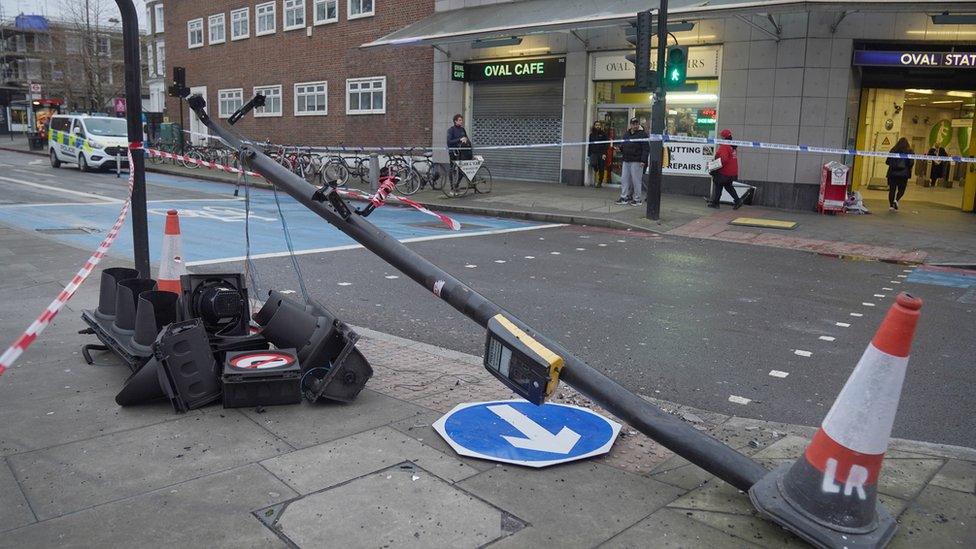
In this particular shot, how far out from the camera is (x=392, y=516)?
11.0ft

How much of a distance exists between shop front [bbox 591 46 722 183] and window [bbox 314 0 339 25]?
11.9 m

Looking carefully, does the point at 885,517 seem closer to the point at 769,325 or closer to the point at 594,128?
the point at 769,325

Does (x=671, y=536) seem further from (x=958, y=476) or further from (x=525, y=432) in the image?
(x=958, y=476)

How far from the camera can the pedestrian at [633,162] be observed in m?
17.2

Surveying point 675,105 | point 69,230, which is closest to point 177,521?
point 69,230

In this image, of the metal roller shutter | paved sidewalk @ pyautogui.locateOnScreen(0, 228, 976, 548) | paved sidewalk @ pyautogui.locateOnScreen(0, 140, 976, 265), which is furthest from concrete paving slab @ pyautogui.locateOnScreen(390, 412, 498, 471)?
the metal roller shutter

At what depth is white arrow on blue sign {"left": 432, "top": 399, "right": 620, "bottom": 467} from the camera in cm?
405

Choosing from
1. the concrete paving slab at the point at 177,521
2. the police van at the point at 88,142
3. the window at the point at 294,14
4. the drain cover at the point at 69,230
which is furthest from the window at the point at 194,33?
the concrete paving slab at the point at 177,521

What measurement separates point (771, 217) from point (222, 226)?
11.1 m

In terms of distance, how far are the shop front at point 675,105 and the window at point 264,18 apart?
1635 centimetres

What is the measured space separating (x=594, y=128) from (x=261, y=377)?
A: 1747cm

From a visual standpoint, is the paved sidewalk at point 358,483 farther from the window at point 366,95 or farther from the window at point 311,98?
the window at point 311,98

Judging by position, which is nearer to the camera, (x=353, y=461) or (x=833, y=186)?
(x=353, y=461)

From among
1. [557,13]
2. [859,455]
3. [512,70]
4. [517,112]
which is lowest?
[859,455]
